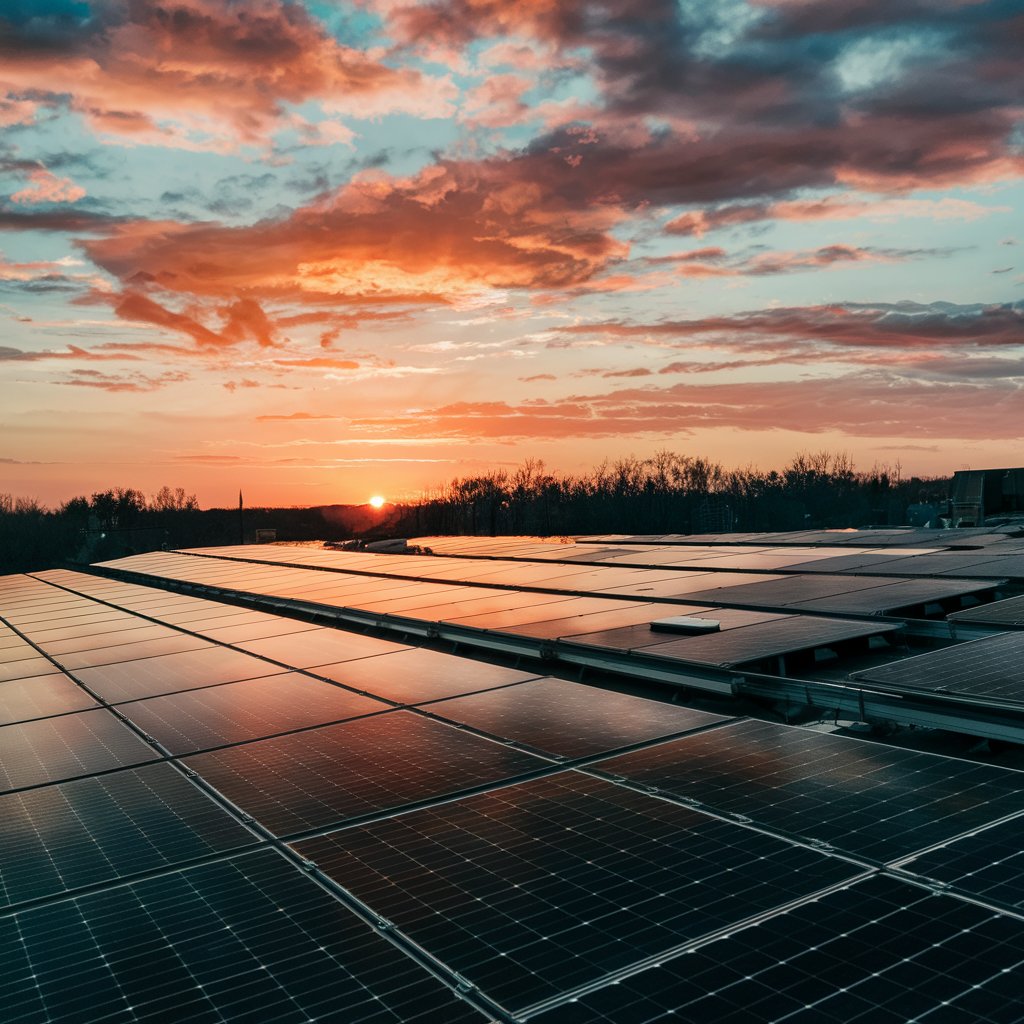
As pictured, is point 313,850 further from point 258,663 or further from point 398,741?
point 258,663

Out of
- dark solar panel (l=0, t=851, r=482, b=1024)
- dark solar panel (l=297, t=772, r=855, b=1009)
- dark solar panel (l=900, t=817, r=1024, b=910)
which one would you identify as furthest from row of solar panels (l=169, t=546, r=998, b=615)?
dark solar panel (l=0, t=851, r=482, b=1024)

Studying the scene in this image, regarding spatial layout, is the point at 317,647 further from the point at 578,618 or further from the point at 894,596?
the point at 894,596

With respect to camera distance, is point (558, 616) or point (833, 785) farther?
point (558, 616)

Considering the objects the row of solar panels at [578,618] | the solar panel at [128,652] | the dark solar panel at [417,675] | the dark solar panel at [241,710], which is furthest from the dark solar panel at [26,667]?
the row of solar panels at [578,618]

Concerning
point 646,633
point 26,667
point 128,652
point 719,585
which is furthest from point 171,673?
point 719,585

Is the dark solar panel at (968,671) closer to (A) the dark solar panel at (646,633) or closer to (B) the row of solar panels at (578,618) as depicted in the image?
(B) the row of solar panels at (578,618)

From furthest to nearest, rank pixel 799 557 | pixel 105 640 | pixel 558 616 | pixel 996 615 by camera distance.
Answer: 1. pixel 799 557
2. pixel 105 640
3. pixel 558 616
4. pixel 996 615

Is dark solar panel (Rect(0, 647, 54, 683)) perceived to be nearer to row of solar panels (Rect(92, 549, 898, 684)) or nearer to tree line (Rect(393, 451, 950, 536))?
row of solar panels (Rect(92, 549, 898, 684))
